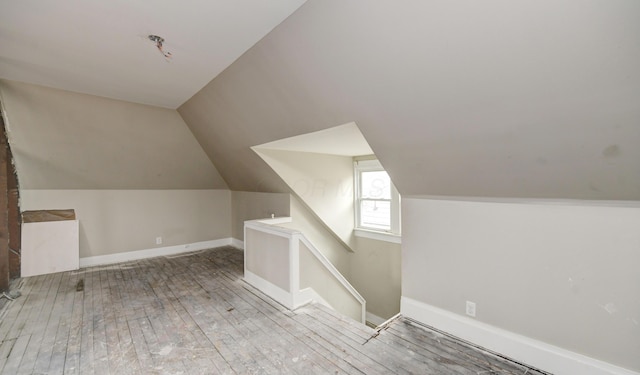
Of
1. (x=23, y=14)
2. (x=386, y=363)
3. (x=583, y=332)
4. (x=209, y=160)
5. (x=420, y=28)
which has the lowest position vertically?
(x=386, y=363)

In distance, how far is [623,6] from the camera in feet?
3.54

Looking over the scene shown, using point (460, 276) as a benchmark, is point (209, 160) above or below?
above

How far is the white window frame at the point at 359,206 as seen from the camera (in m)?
4.54

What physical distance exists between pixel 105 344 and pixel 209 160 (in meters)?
3.36

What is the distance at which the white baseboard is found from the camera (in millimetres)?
1822

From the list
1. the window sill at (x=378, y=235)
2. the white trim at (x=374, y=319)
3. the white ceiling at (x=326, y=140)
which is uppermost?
the white ceiling at (x=326, y=140)

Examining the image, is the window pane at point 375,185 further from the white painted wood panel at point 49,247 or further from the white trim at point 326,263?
the white painted wood panel at point 49,247

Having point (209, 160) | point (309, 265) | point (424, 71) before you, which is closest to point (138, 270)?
point (209, 160)

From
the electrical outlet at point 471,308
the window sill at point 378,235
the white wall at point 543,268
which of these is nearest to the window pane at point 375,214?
the window sill at point 378,235

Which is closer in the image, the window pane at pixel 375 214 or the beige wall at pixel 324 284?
the beige wall at pixel 324 284

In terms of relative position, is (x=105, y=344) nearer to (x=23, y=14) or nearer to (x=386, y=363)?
(x=386, y=363)

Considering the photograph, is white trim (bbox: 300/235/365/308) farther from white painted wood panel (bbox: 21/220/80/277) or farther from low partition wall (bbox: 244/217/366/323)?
white painted wood panel (bbox: 21/220/80/277)

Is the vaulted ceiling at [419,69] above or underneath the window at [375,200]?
above

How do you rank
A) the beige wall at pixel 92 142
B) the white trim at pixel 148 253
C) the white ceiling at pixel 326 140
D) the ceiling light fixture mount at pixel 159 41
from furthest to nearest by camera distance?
the white trim at pixel 148 253, the beige wall at pixel 92 142, the white ceiling at pixel 326 140, the ceiling light fixture mount at pixel 159 41
